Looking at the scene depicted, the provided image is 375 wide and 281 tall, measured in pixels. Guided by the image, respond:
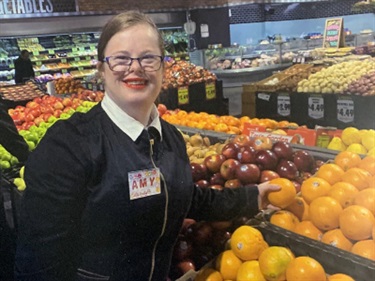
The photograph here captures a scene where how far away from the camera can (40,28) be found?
34.0 ft

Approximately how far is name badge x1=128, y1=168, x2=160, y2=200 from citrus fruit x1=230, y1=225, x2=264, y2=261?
45cm

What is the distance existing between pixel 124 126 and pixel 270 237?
0.74 m

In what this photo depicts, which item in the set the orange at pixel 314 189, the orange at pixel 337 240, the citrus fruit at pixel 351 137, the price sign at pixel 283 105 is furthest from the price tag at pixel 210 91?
the orange at pixel 337 240

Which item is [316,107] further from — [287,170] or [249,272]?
[249,272]

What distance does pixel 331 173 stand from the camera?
6.31 ft

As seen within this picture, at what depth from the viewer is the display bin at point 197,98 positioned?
19.7 ft

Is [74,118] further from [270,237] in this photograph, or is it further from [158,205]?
[270,237]

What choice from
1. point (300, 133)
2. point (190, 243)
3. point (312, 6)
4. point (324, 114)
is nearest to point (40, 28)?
point (324, 114)

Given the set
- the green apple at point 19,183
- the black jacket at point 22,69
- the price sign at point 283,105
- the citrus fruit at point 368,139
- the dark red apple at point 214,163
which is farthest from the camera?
the black jacket at point 22,69

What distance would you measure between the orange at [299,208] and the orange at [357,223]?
8.8 inches

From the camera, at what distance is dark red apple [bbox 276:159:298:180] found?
6.65 ft

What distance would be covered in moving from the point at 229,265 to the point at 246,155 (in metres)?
0.62

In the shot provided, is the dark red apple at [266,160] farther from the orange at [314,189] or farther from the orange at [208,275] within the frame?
the orange at [208,275]

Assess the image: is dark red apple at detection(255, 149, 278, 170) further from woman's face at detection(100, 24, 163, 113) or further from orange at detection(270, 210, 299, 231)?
woman's face at detection(100, 24, 163, 113)
